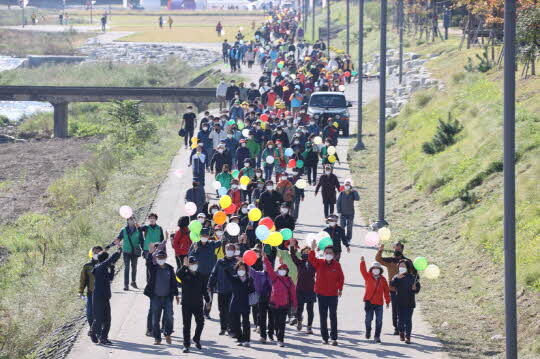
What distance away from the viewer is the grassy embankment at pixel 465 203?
58.4 feet

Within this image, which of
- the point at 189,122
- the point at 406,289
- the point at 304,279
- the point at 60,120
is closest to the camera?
the point at 406,289

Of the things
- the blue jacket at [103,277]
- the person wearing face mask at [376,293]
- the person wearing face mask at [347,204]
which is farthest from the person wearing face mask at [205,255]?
the person wearing face mask at [347,204]

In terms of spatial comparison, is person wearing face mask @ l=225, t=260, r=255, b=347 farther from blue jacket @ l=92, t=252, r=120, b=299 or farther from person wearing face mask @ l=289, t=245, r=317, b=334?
blue jacket @ l=92, t=252, r=120, b=299

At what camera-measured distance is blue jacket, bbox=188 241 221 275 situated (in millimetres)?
17609

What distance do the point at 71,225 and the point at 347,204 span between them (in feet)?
27.6

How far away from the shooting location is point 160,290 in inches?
645

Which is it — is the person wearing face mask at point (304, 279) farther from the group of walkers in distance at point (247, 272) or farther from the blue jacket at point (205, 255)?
the blue jacket at point (205, 255)

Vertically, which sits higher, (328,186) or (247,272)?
(247,272)

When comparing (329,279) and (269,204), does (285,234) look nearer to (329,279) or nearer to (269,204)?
(329,279)

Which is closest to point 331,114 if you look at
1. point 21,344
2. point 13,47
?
point 21,344

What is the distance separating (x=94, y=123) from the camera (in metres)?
61.2

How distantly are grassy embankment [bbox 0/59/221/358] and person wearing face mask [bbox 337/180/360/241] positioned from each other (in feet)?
16.6

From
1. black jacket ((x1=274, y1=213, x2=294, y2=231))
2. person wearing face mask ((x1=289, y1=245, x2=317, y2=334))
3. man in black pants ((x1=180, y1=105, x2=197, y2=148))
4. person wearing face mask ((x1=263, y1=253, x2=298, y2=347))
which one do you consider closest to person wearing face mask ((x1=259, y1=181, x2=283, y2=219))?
black jacket ((x1=274, y1=213, x2=294, y2=231))

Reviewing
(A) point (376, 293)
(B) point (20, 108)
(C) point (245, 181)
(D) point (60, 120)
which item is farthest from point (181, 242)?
(B) point (20, 108)
